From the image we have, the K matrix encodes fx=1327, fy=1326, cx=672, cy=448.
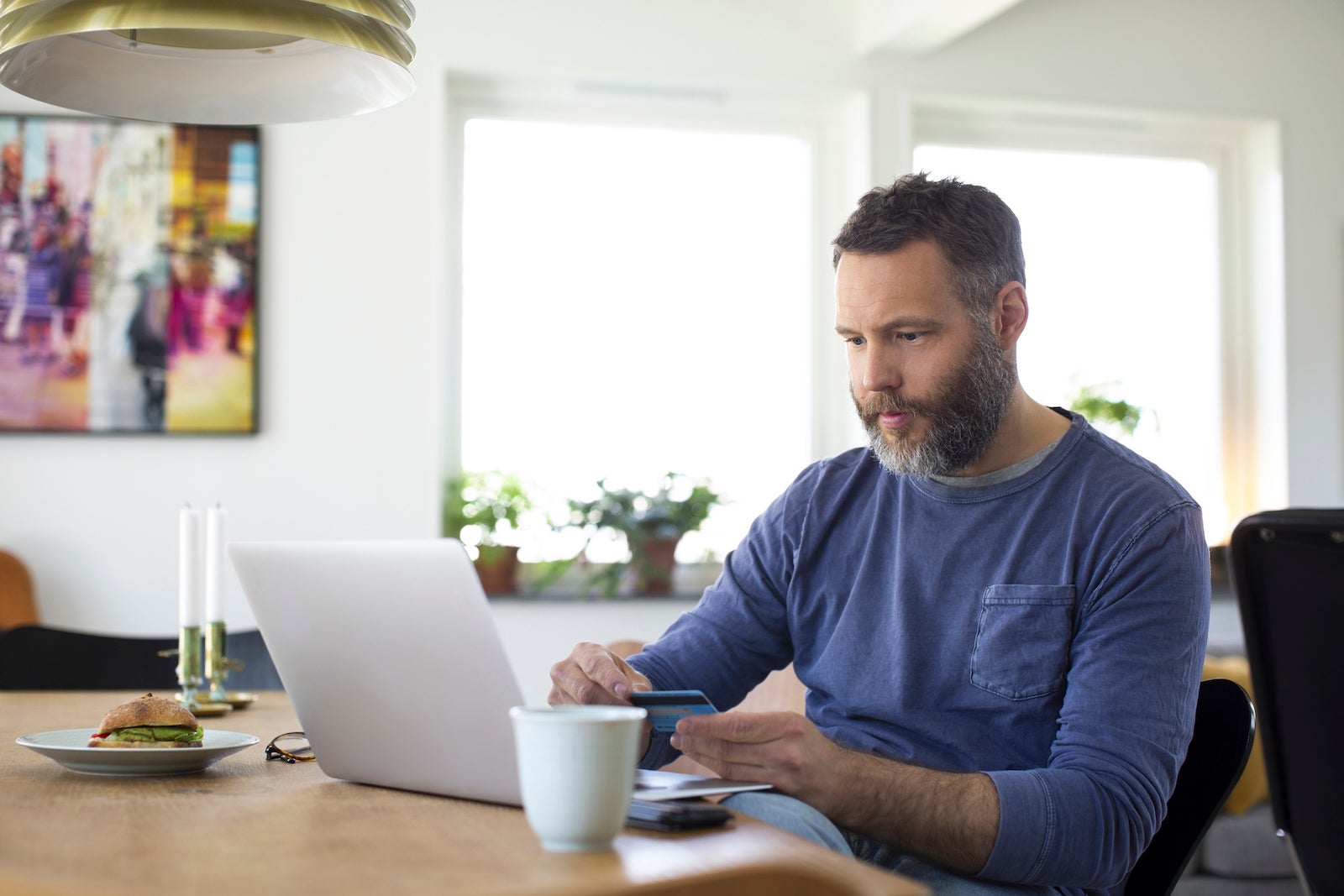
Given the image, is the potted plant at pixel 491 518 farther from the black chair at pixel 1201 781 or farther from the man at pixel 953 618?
the black chair at pixel 1201 781

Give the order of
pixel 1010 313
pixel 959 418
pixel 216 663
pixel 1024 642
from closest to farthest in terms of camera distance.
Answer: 1. pixel 1024 642
2. pixel 959 418
3. pixel 1010 313
4. pixel 216 663

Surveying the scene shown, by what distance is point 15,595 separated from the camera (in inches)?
128

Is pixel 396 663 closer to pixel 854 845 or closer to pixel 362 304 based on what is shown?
pixel 854 845

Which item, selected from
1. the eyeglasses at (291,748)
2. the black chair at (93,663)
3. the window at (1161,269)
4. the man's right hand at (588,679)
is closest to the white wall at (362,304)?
the window at (1161,269)

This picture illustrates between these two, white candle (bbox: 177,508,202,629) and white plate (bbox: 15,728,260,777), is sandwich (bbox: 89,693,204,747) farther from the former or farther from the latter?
white candle (bbox: 177,508,202,629)

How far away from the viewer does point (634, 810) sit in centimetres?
95

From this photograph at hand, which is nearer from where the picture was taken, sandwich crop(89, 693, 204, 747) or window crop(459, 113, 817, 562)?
sandwich crop(89, 693, 204, 747)

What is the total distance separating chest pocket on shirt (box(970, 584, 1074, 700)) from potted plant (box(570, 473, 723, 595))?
232cm

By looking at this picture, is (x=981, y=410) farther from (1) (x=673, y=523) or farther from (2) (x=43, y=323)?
(2) (x=43, y=323)

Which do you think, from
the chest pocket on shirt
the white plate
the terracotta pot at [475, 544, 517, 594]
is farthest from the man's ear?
the terracotta pot at [475, 544, 517, 594]

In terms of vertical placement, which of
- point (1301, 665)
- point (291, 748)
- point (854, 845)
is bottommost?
point (854, 845)

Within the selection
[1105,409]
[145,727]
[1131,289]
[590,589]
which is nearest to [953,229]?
[145,727]

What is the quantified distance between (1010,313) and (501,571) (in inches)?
91.6

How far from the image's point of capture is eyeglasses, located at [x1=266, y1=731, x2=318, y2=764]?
129 cm
